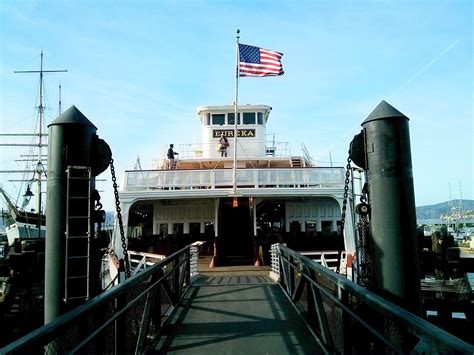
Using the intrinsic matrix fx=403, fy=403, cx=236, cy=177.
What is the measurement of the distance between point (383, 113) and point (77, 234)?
428 cm

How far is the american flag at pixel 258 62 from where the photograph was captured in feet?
52.1

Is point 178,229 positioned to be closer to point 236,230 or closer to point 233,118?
point 236,230

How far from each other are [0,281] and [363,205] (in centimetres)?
1468

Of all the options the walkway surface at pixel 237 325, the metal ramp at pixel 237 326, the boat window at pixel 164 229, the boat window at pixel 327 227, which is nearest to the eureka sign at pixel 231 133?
the boat window at pixel 164 229

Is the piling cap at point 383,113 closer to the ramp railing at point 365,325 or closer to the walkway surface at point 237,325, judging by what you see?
the ramp railing at point 365,325

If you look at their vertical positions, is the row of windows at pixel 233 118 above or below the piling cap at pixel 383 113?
above

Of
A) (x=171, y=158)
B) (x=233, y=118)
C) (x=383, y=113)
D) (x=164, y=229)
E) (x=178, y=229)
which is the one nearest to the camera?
(x=383, y=113)

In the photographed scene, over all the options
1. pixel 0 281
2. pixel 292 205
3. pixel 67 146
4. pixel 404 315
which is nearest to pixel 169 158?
pixel 292 205

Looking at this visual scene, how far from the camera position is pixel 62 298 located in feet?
17.2

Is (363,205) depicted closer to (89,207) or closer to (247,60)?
(89,207)

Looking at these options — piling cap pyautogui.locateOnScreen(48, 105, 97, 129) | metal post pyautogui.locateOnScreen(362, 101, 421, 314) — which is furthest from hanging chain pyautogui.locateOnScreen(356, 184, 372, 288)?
piling cap pyautogui.locateOnScreen(48, 105, 97, 129)

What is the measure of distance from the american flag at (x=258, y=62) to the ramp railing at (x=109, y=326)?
1085 cm

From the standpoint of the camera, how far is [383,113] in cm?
483

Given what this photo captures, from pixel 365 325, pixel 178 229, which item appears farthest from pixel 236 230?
pixel 365 325
